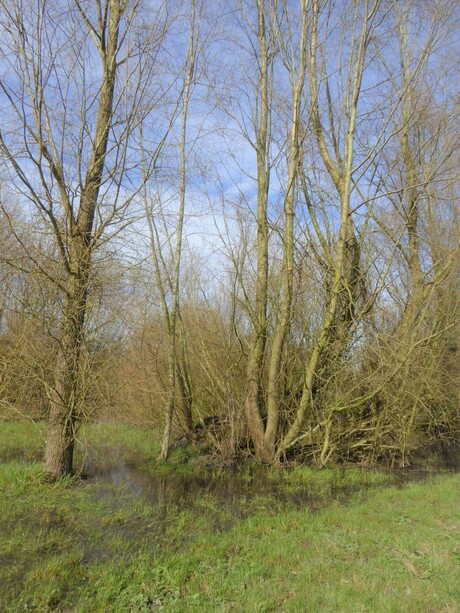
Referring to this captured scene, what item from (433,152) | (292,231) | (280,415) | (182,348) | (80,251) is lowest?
(280,415)

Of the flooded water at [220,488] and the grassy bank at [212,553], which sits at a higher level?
the flooded water at [220,488]

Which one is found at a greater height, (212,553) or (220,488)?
(220,488)

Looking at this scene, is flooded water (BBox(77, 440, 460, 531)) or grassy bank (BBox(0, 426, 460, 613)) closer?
grassy bank (BBox(0, 426, 460, 613))

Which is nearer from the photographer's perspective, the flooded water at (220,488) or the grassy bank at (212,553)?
the grassy bank at (212,553)

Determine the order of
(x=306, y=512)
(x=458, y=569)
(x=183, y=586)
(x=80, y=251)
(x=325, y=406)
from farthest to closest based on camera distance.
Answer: (x=325, y=406), (x=80, y=251), (x=306, y=512), (x=458, y=569), (x=183, y=586)

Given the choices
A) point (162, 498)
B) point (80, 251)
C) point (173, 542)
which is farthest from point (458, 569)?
point (80, 251)

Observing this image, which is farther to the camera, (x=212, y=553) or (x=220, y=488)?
(x=220, y=488)

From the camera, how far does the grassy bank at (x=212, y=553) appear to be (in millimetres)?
3344

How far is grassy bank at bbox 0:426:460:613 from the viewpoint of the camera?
11.0ft

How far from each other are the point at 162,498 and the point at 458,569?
366cm

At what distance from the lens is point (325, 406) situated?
8594mm

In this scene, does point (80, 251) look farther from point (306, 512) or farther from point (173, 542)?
point (306, 512)

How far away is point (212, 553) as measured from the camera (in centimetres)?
424

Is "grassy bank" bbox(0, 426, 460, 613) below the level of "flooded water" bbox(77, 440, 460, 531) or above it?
below
